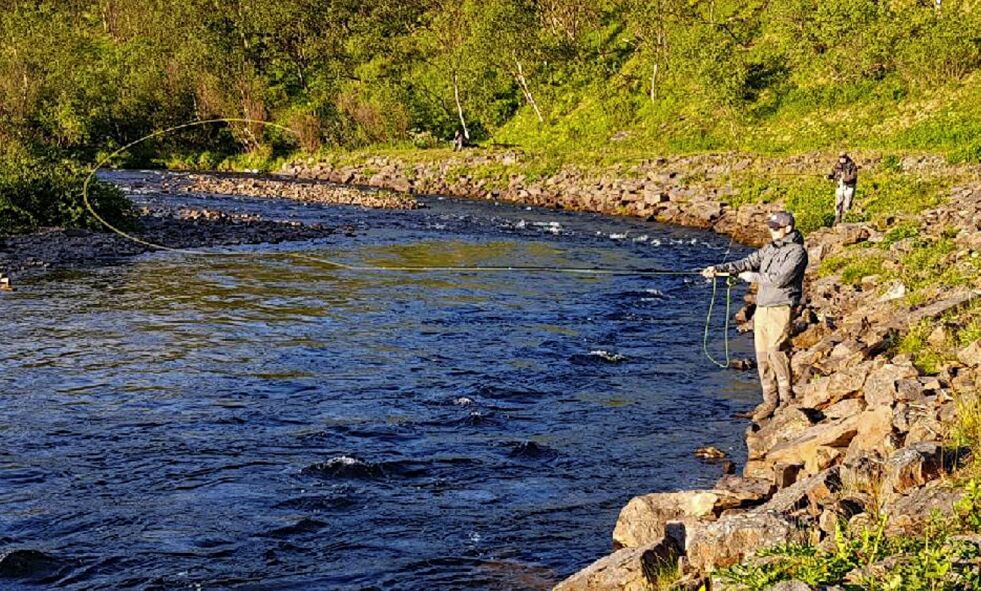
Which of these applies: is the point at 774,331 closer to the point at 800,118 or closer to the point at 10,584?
the point at 10,584

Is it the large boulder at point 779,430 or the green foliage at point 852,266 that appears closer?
the large boulder at point 779,430

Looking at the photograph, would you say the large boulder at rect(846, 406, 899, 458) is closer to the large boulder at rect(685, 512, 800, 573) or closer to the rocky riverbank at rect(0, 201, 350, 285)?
the large boulder at rect(685, 512, 800, 573)

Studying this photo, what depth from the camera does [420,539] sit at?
861cm

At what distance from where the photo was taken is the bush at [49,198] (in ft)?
80.9

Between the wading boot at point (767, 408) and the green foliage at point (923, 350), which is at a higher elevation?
the green foliage at point (923, 350)

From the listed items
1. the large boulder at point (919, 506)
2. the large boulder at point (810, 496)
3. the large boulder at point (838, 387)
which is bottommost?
the large boulder at point (838, 387)

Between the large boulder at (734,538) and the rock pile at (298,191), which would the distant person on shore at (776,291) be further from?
the rock pile at (298,191)

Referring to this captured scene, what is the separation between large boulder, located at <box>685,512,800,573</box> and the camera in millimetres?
6266

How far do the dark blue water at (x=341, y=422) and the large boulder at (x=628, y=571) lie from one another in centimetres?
95

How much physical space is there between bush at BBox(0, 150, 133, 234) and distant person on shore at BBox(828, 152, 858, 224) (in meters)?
17.5

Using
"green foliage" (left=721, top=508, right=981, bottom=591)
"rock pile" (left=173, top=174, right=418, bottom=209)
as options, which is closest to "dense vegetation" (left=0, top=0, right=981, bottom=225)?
"rock pile" (left=173, top=174, right=418, bottom=209)

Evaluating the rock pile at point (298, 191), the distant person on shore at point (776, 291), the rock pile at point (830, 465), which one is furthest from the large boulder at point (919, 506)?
the rock pile at point (298, 191)

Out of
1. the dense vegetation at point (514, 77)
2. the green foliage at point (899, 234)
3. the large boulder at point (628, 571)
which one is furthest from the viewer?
the dense vegetation at point (514, 77)

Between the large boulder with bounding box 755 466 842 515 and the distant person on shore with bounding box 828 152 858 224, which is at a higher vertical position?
the distant person on shore with bounding box 828 152 858 224
